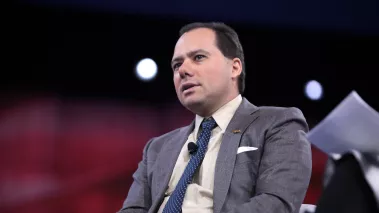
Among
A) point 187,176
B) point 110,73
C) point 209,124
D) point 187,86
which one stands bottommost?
point 187,176

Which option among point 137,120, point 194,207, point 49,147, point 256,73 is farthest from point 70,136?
point 194,207

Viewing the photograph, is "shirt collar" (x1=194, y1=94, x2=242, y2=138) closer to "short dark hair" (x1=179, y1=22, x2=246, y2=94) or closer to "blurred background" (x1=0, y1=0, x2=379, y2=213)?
"short dark hair" (x1=179, y1=22, x2=246, y2=94)

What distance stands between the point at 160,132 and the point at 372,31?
1.83 m

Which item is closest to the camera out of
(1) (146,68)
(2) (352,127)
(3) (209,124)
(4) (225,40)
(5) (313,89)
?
(2) (352,127)

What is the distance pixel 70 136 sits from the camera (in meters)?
3.68

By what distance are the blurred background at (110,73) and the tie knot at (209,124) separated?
182 centimetres

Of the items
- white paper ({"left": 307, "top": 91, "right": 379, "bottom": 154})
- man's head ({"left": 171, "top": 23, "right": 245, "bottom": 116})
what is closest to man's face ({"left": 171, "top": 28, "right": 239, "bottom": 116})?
man's head ({"left": 171, "top": 23, "right": 245, "bottom": 116})

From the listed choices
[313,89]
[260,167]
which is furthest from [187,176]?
[313,89]

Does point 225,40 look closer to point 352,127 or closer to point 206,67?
point 206,67

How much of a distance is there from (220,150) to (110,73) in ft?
7.61

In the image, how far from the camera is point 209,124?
1.71 meters

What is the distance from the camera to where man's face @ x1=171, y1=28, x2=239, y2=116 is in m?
1.73

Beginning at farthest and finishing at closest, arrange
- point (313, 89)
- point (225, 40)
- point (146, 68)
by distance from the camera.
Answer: point (313, 89) → point (146, 68) → point (225, 40)

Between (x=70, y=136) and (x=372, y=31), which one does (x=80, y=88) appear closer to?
(x=70, y=136)
